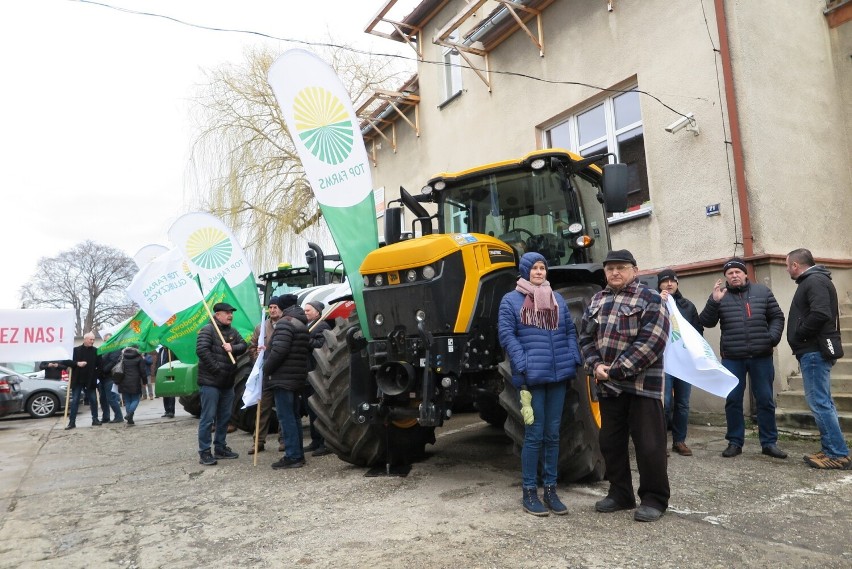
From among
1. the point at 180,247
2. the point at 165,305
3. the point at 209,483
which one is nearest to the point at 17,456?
the point at 165,305

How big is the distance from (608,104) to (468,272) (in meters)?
5.66

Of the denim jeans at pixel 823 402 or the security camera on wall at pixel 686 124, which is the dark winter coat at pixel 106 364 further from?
the denim jeans at pixel 823 402

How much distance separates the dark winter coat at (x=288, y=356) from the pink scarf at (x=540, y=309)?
2748 millimetres

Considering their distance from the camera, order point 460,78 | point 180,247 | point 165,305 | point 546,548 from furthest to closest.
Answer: point 460,78 → point 180,247 → point 165,305 → point 546,548

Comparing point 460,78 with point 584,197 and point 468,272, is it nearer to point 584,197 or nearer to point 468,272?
point 584,197

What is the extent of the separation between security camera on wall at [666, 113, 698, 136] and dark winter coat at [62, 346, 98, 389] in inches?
387

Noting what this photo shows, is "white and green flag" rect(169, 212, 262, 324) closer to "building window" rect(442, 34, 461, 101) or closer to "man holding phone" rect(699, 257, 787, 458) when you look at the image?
"building window" rect(442, 34, 461, 101)

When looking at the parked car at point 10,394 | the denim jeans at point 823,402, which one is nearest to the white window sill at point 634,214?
the denim jeans at point 823,402

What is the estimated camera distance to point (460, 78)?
41.4 feet

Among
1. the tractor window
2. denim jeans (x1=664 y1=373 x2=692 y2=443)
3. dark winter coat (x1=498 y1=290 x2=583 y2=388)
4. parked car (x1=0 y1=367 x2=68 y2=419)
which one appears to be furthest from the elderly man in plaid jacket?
parked car (x1=0 y1=367 x2=68 y2=419)

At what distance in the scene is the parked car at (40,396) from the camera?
43.7ft

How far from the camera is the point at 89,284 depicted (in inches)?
1578

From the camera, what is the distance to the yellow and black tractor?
175 inches

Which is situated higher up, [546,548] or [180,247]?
[180,247]
